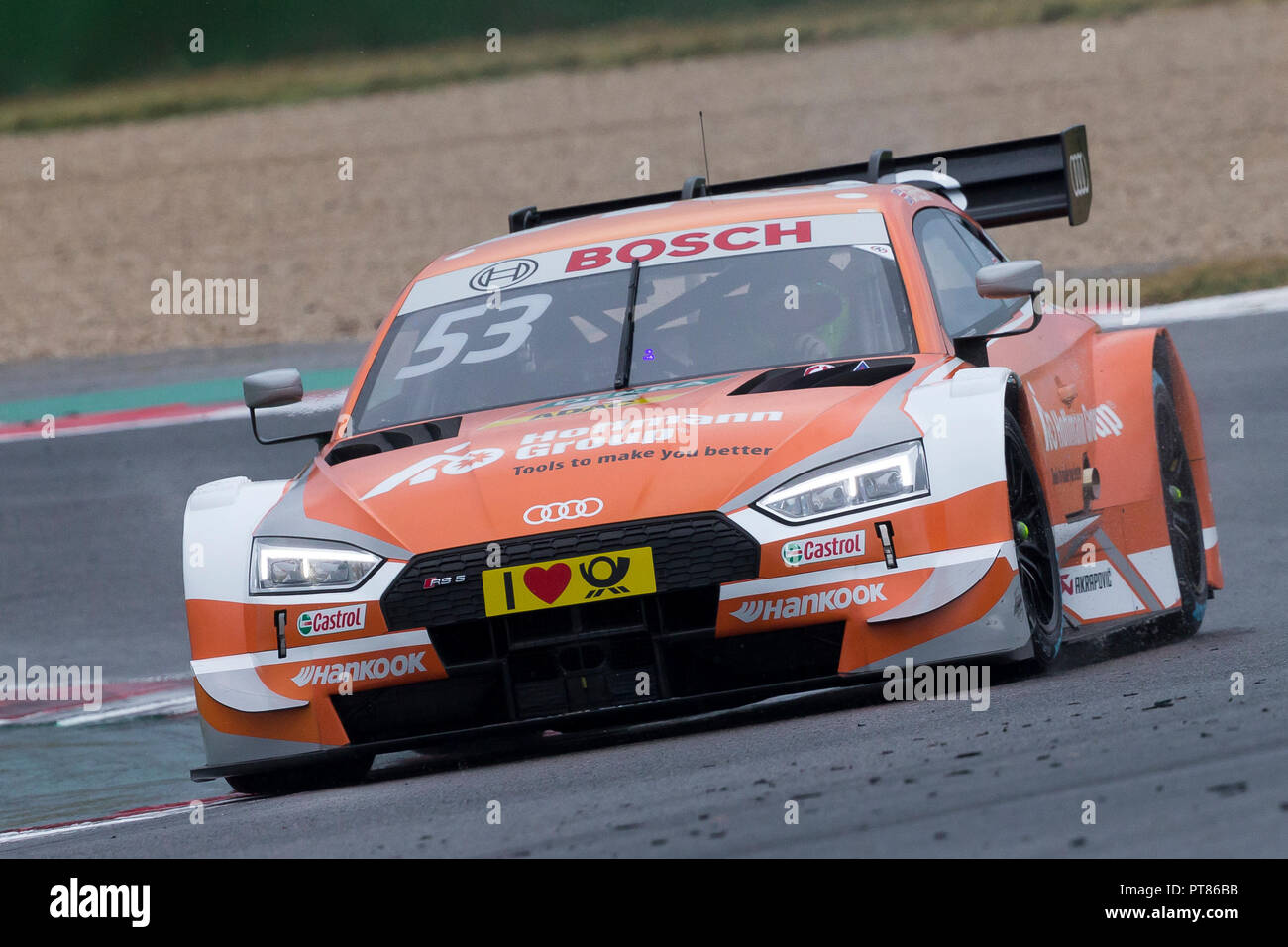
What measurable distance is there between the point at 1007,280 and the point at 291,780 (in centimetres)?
247

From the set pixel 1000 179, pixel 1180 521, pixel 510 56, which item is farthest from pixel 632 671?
pixel 510 56

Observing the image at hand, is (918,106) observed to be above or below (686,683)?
above

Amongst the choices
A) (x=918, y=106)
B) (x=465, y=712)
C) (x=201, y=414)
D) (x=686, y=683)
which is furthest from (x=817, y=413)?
(x=918, y=106)

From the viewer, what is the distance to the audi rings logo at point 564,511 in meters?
5.22

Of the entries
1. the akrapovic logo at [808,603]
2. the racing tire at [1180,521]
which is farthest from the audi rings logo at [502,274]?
the racing tire at [1180,521]

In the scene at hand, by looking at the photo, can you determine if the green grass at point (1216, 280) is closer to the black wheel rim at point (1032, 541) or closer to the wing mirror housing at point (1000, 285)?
the wing mirror housing at point (1000, 285)

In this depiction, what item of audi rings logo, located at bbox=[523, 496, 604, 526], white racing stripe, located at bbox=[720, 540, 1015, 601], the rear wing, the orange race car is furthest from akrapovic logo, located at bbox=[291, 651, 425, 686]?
the rear wing

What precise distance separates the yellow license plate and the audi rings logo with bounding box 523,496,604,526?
0.38ft

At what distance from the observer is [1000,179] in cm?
865

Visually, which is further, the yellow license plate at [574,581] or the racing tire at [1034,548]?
the racing tire at [1034,548]

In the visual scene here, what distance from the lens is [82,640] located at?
373 inches

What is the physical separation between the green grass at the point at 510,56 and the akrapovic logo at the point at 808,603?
83.4 ft
